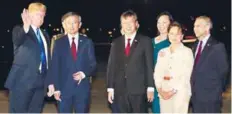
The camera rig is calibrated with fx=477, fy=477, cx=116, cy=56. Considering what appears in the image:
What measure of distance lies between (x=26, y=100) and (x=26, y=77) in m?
0.28

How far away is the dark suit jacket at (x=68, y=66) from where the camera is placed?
221 inches

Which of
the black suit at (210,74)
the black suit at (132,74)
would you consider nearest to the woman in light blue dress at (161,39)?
the black suit at (132,74)

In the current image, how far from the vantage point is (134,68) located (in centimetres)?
565

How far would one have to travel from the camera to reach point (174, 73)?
224 inches

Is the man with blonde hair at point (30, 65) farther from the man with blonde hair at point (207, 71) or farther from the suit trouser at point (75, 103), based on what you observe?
the man with blonde hair at point (207, 71)

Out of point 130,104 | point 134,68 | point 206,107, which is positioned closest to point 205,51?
point 206,107

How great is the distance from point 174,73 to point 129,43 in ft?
2.12

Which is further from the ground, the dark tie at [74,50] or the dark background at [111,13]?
the dark tie at [74,50]

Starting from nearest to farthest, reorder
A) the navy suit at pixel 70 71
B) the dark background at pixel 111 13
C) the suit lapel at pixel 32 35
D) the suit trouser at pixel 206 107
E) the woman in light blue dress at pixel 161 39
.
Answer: the suit lapel at pixel 32 35 < the navy suit at pixel 70 71 < the suit trouser at pixel 206 107 < the woman in light blue dress at pixel 161 39 < the dark background at pixel 111 13

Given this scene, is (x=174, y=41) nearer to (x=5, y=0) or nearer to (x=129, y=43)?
(x=129, y=43)

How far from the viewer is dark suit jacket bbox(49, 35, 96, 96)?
5.61 meters

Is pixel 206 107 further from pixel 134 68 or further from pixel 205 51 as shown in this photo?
pixel 134 68

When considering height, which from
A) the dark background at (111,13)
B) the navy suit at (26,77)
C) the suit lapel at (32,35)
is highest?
the suit lapel at (32,35)

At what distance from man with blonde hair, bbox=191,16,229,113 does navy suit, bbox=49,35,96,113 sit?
127 cm
